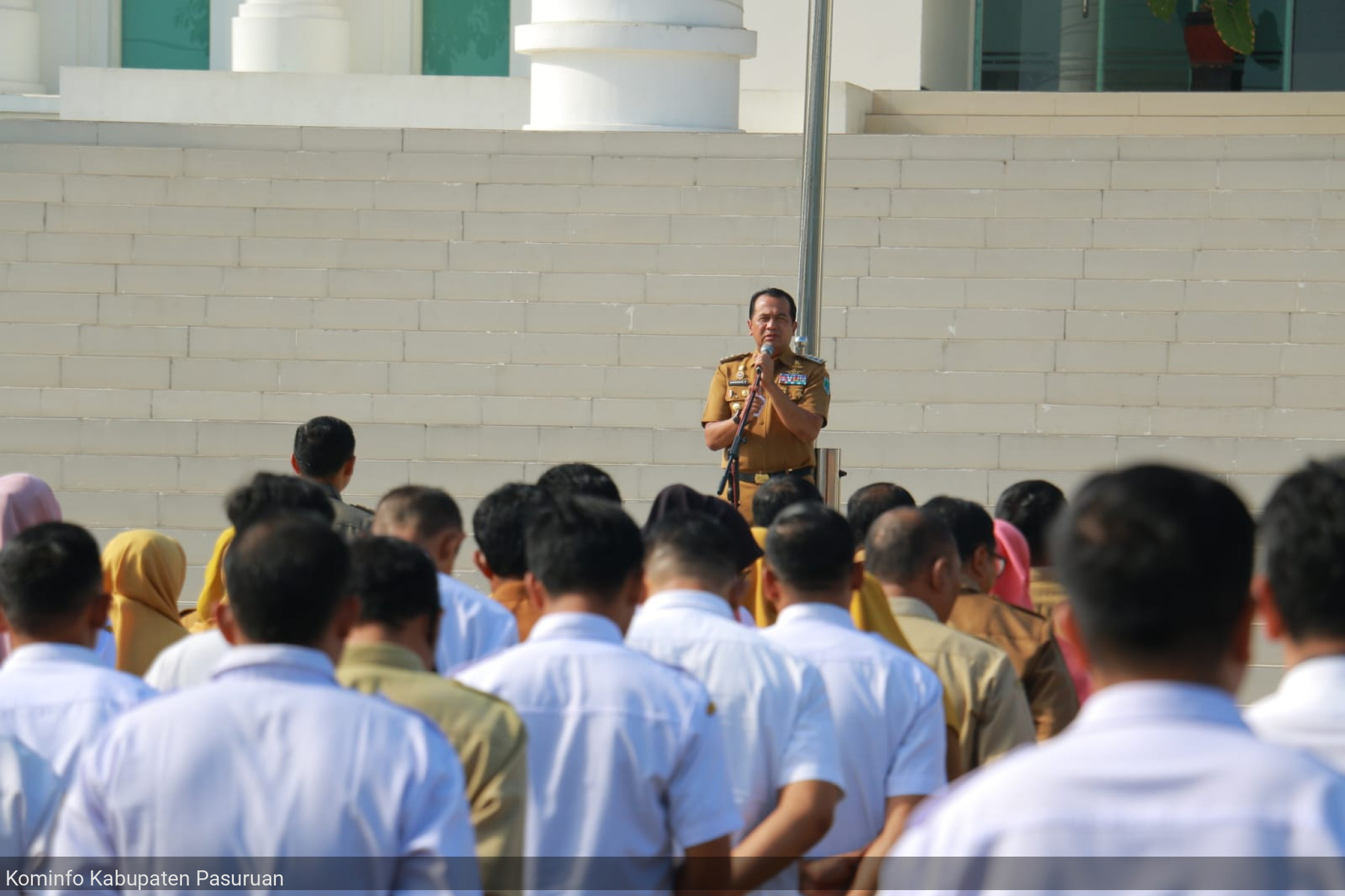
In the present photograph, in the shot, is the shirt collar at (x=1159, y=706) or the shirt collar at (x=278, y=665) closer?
the shirt collar at (x=1159, y=706)

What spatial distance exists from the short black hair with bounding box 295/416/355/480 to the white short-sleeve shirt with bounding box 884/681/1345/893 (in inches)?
171

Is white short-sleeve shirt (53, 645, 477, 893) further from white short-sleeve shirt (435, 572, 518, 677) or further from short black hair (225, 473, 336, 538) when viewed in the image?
short black hair (225, 473, 336, 538)

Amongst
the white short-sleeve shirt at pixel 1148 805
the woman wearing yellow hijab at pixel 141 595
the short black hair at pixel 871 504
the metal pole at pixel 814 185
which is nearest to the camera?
the white short-sleeve shirt at pixel 1148 805

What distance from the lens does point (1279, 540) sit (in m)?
2.41

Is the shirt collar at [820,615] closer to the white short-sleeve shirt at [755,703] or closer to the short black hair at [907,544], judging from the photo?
the white short-sleeve shirt at [755,703]

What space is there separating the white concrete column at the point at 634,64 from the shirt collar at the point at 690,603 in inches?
437

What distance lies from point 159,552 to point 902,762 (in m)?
2.45

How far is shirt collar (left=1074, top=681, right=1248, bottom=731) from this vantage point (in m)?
1.92

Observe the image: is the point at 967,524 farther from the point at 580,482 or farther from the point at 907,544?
the point at 580,482

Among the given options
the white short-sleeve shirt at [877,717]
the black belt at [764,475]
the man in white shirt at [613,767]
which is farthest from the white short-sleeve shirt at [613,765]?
the black belt at [764,475]

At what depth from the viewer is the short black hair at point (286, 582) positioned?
9.02ft

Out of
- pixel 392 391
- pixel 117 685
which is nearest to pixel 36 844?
pixel 117 685

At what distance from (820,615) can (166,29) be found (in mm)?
16878

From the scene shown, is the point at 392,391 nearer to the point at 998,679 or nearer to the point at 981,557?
the point at 981,557
